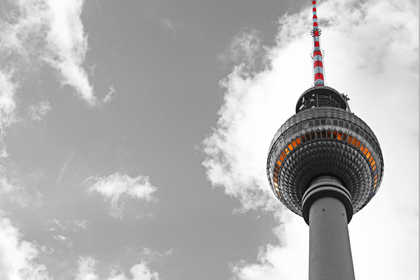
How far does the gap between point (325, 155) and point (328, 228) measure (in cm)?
1144

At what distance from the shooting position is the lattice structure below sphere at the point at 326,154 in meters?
70.9

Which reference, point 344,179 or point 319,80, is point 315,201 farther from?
point 319,80

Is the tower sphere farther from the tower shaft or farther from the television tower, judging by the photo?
the tower shaft

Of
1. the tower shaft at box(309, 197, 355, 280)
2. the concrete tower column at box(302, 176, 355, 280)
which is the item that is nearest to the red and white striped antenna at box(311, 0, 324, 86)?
the concrete tower column at box(302, 176, 355, 280)

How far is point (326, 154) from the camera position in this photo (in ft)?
232

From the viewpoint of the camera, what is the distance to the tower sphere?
7094 centimetres

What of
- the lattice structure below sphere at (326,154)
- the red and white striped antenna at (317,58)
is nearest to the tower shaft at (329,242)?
the lattice structure below sphere at (326,154)

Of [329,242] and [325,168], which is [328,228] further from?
[325,168]

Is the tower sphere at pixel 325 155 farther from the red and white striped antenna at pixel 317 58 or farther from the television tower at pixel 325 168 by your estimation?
the red and white striped antenna at pixel 317 58

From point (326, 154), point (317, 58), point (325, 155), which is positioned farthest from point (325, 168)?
point (317, 58)

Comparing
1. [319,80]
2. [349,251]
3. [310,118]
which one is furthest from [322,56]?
[349,251]

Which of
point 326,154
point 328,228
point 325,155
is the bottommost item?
point 328,228

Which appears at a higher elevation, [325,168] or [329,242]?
[325,168]

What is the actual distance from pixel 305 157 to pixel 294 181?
4.14 m
